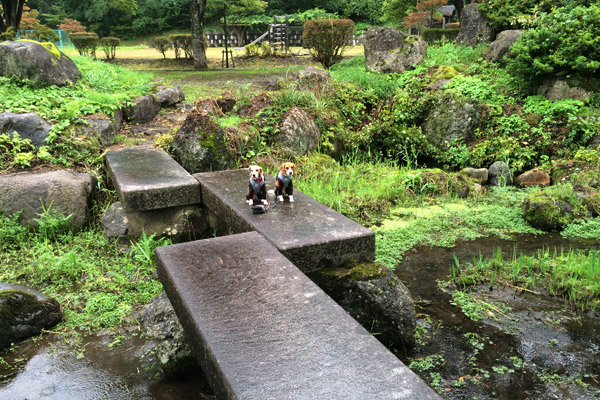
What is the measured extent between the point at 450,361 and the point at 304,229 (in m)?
1.27

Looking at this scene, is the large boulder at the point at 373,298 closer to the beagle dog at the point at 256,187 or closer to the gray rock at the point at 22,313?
the beagle dog at the point at 256,187

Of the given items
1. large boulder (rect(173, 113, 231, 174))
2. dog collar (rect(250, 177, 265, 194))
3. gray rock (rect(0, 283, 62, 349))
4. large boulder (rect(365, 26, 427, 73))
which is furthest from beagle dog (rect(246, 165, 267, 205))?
large boulder (rect(365, 26, 427, 73))

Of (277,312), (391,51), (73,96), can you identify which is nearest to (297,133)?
(73,96)

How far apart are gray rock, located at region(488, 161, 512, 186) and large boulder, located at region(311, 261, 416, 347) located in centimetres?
466

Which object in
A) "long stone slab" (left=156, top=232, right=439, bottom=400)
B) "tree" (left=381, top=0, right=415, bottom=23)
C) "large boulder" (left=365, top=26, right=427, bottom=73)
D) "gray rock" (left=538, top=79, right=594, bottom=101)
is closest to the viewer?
"long stone slab" (left=156, top=232, right=439, bottom=400)

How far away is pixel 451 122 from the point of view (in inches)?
328

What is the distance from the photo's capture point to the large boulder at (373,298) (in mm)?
3041

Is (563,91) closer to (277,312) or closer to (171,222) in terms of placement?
(171,222)

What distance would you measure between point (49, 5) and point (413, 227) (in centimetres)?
4284

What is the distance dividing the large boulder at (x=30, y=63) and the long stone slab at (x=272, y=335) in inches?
229

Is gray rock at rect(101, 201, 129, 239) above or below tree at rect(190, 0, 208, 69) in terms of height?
below

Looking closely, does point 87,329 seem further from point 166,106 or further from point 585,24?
point 585,24

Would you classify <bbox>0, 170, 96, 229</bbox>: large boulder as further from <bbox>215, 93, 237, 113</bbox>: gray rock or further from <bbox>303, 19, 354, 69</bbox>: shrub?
<bbox>303, 19, 354, 69</bbox>: shrub

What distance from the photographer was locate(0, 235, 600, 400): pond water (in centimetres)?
275
